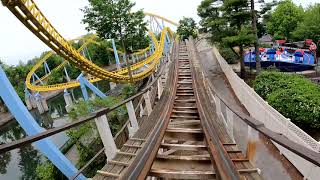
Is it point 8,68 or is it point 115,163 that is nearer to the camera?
point 115,163

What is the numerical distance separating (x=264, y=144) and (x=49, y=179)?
9.81 meters

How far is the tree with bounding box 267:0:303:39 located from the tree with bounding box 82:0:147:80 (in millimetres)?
16699

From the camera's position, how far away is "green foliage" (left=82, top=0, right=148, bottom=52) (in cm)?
2027

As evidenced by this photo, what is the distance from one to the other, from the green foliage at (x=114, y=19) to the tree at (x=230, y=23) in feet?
18.0

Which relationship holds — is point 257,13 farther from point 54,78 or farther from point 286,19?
point 54,78

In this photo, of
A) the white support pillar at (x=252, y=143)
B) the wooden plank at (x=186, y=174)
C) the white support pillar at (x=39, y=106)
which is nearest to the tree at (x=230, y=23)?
the white support pillar at (x=252, y=143)

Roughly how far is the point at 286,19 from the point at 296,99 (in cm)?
2262

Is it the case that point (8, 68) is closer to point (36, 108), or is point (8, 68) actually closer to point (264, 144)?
point (36, 108)

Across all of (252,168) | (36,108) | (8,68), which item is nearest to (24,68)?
(8,68)

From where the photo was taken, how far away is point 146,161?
3391 millimetres

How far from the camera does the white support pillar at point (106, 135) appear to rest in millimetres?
3812

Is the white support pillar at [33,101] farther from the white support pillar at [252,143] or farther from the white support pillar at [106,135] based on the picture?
the white support pillar at [252,143]

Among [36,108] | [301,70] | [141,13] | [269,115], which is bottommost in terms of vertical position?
[36,108]

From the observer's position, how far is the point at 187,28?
1677 inches
